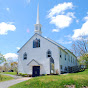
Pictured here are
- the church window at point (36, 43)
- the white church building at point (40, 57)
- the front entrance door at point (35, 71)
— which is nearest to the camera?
the white church building at point (40, 57)

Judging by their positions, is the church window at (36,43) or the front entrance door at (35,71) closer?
the front entrance door at (35,71)

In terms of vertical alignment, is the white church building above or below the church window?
below

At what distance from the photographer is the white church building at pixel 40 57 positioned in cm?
2193

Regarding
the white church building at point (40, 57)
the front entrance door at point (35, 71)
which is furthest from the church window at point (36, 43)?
the front entrance door at point (35, 71)

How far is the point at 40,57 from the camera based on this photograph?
2312 cm

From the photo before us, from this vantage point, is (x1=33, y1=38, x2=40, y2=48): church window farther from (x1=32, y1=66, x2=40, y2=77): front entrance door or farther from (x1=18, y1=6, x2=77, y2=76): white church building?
(x1=32, y1=66, x2=40, y2=77): front entrance door

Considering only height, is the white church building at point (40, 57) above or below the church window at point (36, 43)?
below

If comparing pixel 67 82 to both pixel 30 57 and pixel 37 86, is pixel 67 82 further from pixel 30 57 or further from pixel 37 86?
pixel 30 57

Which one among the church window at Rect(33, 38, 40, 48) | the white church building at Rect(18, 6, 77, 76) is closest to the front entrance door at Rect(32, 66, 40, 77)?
the white church building at Rect(18, 6, 77, 76)

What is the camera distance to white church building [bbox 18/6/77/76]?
72.0 ft

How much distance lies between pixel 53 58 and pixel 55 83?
429 inches

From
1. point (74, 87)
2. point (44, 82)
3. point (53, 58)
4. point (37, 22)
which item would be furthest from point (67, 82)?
point (37, 22)

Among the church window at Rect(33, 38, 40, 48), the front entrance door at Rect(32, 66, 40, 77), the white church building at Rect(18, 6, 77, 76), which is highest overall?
the church window at Rect(33, 38, 40, 48)

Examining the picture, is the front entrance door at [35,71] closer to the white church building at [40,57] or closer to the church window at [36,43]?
the white church building at [40,57]
